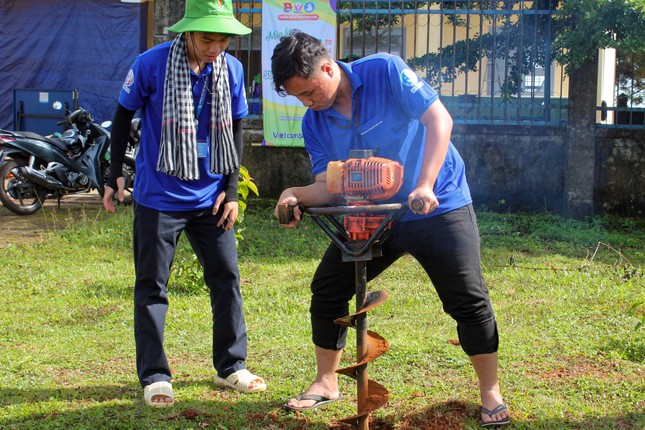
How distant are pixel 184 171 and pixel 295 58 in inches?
38.0

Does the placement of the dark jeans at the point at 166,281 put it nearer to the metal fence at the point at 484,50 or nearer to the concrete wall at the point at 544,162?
the metal fence at the point at 484,50

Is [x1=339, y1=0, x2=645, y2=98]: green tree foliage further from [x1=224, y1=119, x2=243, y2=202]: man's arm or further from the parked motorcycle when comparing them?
[x1=224, y1=119, x2=243, y2=202]: man's arm

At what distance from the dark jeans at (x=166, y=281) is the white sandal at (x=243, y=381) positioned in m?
0.04

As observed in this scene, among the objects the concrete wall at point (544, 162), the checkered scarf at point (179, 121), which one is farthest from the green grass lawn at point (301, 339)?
the checkered scarf at point (179, 121)

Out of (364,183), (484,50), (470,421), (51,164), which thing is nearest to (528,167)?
(484,50)

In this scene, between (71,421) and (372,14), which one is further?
(372,14)

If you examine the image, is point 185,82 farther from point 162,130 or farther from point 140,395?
point 140,395

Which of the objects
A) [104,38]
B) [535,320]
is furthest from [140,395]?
[104,38]

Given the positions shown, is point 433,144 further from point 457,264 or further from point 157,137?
point 157,137

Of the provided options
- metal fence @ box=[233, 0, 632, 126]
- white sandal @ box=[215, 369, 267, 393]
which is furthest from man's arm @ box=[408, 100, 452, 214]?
metal fence @ box=[233, 0, 632, 126]

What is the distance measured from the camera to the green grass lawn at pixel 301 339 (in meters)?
4.00

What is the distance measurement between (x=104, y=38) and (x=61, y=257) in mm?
7277

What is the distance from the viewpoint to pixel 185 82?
158 inches

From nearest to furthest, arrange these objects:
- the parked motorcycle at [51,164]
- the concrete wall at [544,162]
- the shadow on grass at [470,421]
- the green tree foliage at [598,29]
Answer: the shadow on grass at [470,421], the green tree foliage at [598,29], the concrete wall at [544,162], the parked motorcycle at [51,164]
